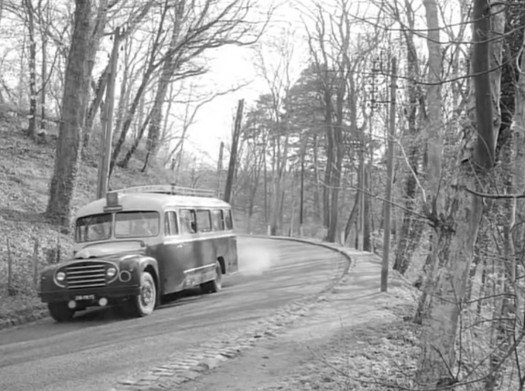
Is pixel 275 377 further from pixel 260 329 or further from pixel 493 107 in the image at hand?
pixel 493 107

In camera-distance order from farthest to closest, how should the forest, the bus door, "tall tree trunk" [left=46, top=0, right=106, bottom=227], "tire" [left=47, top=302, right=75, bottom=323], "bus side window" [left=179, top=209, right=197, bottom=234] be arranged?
"tall tree trunk" [left=46, top=0, right=106, bottom=227] → "bus side window" [left=179, top=209, right=197, bottom=234] → the bus door → "tire" [left=47, top=302, right=75, bottom=323] → the forest

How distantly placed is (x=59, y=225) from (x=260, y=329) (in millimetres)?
10211

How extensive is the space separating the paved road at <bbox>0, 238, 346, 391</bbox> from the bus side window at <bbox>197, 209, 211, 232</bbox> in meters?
1.67

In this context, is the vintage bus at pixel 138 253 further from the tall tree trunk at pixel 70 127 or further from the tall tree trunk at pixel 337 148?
the tall tree trunk at pixel 337 148

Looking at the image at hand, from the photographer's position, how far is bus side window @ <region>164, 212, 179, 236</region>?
39.9ft

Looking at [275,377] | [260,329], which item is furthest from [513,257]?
[260,329]

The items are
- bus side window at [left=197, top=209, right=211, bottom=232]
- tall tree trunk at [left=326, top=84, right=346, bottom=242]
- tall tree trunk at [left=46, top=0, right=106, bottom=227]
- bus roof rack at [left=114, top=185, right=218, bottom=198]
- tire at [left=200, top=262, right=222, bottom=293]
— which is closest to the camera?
bus roof rack at [left=114, top=185, right=218, bottom=198]

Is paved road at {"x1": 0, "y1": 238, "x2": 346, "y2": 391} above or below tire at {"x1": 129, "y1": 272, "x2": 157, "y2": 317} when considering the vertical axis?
below

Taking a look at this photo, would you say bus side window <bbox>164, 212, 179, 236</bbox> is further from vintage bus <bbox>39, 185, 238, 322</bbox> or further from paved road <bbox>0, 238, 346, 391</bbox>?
paved road <bbox>0, 238, 346, 391</bbox>

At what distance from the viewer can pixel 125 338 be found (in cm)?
877

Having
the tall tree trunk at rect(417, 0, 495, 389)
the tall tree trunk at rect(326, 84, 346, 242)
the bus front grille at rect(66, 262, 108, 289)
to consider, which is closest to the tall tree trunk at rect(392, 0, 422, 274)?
the bus front grille at rect(66, 262, 108, 289)

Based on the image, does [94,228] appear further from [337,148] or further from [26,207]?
[337,148]

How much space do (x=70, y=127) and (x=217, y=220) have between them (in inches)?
224

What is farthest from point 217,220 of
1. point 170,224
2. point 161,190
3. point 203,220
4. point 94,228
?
point 94,228
